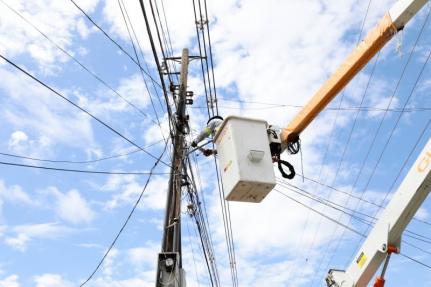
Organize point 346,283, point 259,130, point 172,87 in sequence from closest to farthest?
point 259,130 → point 346,283 → point 172,87

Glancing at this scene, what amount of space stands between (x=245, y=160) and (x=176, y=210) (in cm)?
404

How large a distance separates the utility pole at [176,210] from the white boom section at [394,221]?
259 centimetres

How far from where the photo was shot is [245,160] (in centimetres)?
424

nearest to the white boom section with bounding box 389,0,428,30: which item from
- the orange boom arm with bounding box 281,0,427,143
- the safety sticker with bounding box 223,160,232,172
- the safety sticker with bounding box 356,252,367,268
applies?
the orange boom arm with bounding box 281,0,427,143

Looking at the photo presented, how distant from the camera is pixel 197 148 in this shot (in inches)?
301

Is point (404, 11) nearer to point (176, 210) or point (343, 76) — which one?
point (343, 76)

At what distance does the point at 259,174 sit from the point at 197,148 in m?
3.55

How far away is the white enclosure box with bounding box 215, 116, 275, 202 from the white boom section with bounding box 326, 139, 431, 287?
1767mm

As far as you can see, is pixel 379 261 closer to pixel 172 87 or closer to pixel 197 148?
pixel 197 148

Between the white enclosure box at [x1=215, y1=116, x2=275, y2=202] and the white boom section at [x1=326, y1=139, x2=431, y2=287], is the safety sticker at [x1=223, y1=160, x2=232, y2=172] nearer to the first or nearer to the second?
the white enclosure box at [x1=215, y1=116, x2=275, y2=202]

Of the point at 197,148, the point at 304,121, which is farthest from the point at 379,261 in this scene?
the point at 197,148

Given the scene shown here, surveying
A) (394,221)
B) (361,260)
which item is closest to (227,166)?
(394,221)

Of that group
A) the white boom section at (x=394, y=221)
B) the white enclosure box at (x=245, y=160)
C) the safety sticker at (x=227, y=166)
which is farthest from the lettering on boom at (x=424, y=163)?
the safety sticker at (x=227, y=166)

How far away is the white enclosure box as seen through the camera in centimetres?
415
